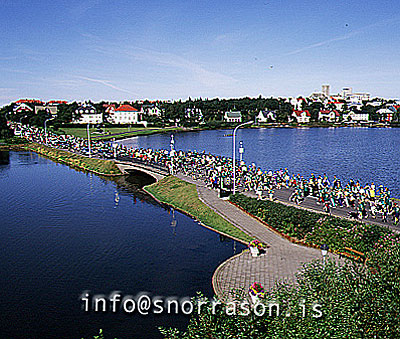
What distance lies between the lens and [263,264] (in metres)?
19.8

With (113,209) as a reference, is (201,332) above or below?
above

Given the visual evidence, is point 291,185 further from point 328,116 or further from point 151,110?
point 328,116

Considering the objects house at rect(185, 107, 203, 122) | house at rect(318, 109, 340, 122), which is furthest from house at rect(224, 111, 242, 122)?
house at rect(318, 109, 340, 122)

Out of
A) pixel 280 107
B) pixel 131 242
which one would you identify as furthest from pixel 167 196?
pixel 280 107

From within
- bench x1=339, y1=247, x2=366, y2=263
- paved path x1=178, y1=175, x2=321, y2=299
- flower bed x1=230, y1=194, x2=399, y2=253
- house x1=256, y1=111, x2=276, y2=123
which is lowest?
paved path x1=178, y1=175, x2=321, y2=299

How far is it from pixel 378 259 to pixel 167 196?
2688 cm

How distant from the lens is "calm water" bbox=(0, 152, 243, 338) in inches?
661

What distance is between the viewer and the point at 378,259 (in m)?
12.7

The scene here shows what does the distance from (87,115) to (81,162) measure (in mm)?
103805

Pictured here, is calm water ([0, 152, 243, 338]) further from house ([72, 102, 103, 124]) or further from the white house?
the white house

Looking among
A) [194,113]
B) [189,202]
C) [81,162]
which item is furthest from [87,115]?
[189,202]

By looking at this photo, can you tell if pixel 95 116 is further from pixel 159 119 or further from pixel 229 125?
pixel 229 125

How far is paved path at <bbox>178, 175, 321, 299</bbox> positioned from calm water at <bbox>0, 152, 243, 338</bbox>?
3.70ft

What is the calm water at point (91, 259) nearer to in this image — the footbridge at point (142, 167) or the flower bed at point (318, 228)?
the flower bed at point (318, 228)
